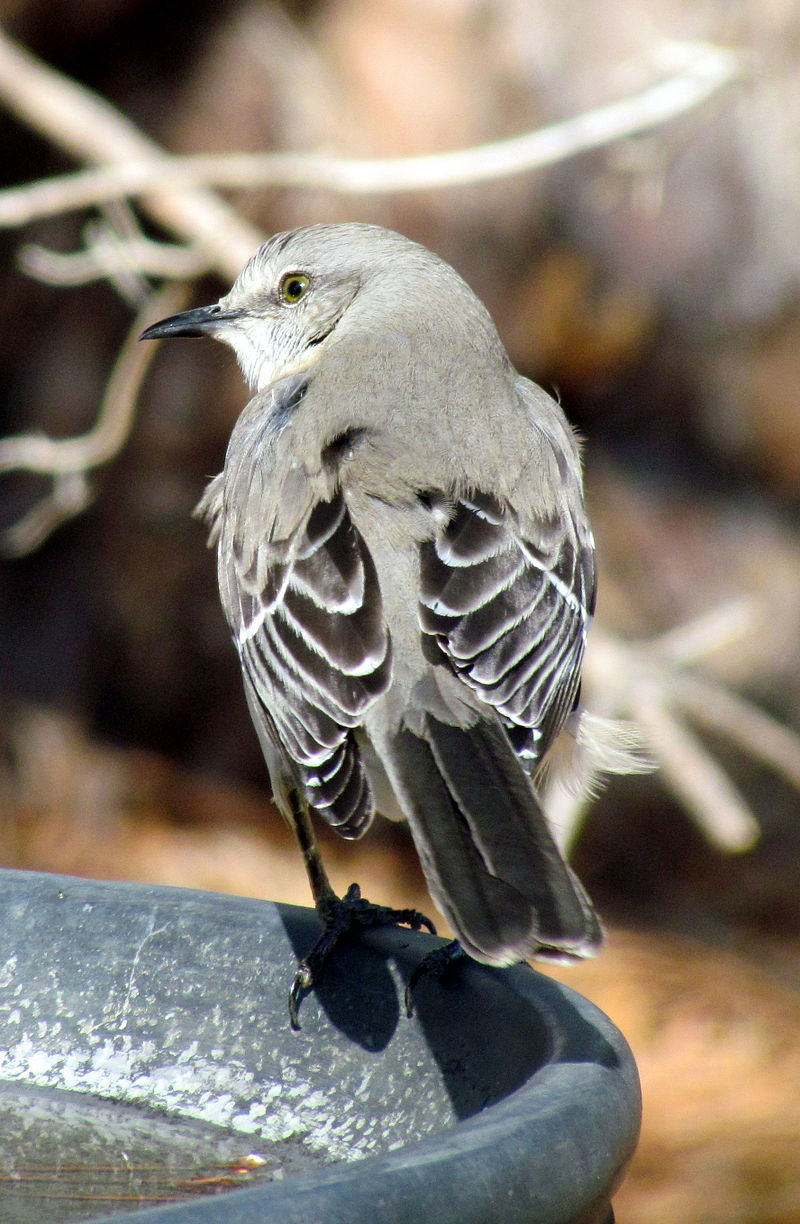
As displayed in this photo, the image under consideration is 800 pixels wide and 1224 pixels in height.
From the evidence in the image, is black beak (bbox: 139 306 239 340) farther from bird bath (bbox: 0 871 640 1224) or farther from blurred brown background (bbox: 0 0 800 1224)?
bird bath (bbox: 0 871 640 1224)

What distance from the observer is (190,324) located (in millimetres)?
5086

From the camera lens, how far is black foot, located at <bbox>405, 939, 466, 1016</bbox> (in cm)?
271

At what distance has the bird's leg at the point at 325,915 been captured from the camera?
8.95ft

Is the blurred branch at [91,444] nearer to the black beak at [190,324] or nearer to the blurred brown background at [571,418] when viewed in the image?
the blurred brown background at [571,418]

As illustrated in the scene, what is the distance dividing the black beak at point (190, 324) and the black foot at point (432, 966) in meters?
2.84

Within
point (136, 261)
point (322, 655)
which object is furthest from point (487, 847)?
point (136, 261)

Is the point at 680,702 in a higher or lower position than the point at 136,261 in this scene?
lower

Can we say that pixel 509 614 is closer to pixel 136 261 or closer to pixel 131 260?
pixel 131 260

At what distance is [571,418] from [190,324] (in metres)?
3.77

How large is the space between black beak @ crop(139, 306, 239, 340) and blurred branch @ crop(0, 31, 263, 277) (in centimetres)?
218

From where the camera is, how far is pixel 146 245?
6.99m

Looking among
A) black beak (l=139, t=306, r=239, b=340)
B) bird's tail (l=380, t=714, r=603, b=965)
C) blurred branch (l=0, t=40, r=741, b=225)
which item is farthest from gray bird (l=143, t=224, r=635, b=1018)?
blurred branch (l=0, t=40, r=741, b=225)

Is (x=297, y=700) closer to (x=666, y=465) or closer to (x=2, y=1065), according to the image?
(x=2, y=1065)

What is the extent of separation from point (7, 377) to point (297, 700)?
6.51 metres
